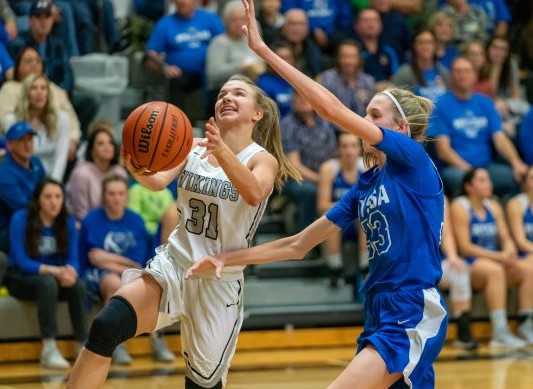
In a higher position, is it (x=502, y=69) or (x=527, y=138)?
(x=502, y=69)

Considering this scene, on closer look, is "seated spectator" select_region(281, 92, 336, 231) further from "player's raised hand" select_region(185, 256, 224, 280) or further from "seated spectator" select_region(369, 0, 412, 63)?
"player's raised hand" select_region(185, 256, 224, 280)

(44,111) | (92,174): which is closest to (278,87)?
(92,174)

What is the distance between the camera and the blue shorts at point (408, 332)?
4555 millimetres

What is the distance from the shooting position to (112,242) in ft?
28.2

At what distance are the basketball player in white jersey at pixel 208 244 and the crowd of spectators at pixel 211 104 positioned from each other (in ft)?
10.2

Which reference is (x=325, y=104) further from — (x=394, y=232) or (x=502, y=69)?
(x=502, y=69)

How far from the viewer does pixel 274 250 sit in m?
5.13

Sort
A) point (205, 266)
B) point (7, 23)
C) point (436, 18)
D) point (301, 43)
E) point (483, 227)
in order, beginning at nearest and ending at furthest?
point (205, 266) < point (483, 227) < point (7, 23) < point (301, 43) < point (436, 18)

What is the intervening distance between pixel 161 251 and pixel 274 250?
576 millimetres

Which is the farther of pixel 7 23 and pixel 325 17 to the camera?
pixel 325 17

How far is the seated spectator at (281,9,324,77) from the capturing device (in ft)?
34.9

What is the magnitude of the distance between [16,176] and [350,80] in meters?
3.19

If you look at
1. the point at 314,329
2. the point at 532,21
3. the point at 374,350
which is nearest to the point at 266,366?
the point at 314,329

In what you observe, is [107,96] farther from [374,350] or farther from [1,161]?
[374,350]
